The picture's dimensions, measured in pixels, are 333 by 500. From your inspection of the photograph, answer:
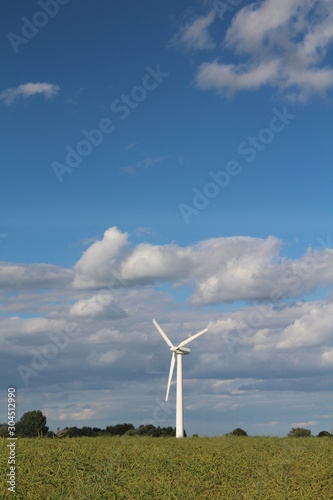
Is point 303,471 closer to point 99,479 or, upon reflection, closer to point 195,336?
point 99,479

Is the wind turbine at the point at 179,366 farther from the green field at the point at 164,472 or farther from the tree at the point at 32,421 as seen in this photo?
the green field at the point at 164,472

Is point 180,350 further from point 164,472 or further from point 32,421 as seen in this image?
point 164,472

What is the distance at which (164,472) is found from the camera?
21.8 m

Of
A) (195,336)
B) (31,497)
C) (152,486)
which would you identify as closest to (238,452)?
(152,486)

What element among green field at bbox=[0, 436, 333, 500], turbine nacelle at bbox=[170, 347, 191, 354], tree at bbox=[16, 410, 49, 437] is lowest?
green field at bbox=[0, 436, 333, 500]

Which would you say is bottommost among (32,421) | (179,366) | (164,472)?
(164,472)

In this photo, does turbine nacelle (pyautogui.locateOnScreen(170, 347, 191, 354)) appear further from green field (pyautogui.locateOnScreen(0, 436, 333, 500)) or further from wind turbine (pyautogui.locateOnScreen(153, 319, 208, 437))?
green field (pyautogui.locateOnScreen(0, 436, 333, 500))

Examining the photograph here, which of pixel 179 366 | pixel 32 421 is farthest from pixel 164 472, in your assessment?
pixel 179 366

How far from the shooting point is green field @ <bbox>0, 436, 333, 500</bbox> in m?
19.1

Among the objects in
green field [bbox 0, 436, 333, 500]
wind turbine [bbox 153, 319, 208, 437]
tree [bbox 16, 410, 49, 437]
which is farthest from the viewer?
wind turbine [bbox 153, 319, 208, 437]

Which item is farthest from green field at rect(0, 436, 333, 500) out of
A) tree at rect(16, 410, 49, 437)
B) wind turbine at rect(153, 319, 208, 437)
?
wind turbine at rect(153, 319, 208, 437)

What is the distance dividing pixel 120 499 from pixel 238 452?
362 inches

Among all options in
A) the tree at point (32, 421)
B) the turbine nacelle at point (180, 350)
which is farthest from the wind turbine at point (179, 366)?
the tree at point (32, 421)

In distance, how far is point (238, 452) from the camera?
1025 inches
